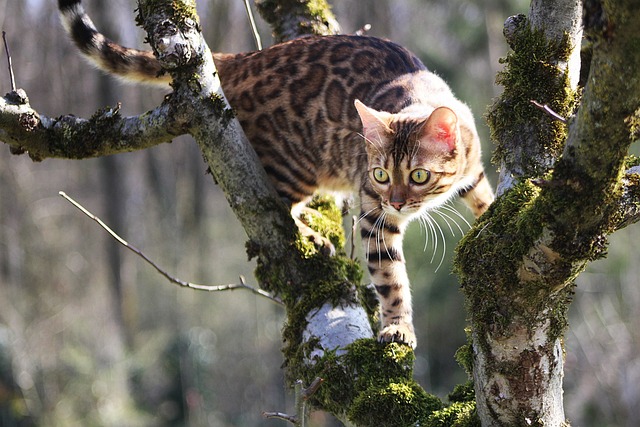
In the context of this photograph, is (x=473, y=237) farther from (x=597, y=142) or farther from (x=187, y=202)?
(x=187, y=202)

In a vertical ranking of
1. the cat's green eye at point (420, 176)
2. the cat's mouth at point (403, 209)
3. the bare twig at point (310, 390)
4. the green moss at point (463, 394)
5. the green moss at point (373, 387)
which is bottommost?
the green moss at point (463, 394)

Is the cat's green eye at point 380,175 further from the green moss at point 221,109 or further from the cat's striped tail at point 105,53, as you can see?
the cat's striped tail at point 105,53

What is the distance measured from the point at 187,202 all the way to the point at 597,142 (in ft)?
48.5

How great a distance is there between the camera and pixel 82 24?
3.31 m

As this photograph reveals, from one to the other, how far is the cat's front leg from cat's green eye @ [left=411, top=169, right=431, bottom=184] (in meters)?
0.26

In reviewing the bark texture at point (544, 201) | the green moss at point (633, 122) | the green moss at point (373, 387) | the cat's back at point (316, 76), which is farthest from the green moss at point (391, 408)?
the cat's back at point (316, 76)

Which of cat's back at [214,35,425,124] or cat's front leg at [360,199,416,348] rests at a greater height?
cat's back at [214,35,425,124]

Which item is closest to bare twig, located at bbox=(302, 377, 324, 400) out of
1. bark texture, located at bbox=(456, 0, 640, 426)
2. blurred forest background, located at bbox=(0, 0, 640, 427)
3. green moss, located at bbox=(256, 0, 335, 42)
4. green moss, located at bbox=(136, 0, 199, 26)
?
bark texture, located at bbox=(456, 0, 640, 426)

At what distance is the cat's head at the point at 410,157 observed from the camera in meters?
3.12

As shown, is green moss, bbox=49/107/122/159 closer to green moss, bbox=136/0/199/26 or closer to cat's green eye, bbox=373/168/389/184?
green moss, bbox=136/0/199/26

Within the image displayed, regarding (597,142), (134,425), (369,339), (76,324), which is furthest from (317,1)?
(76,324)

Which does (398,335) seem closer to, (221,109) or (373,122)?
(373,122)

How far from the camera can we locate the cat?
3.42 meters

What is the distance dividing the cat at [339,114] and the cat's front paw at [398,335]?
117mm
